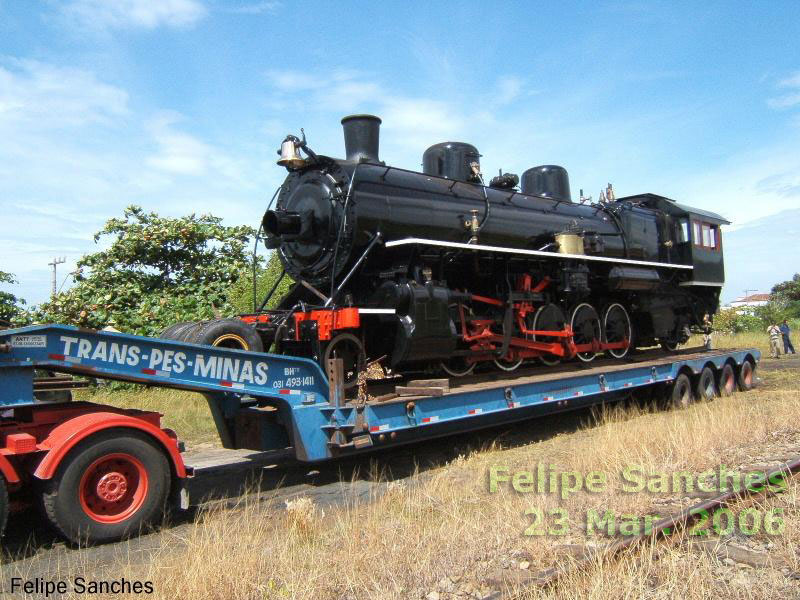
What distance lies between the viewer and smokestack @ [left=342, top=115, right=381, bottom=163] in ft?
25.8

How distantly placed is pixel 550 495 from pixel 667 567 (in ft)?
5.46

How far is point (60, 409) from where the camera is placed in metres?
4.88

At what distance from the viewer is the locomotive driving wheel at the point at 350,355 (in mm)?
6711

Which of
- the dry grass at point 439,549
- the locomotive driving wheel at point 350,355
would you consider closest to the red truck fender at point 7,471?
the dry grass at point 439,549

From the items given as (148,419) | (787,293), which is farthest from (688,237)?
(787,293)

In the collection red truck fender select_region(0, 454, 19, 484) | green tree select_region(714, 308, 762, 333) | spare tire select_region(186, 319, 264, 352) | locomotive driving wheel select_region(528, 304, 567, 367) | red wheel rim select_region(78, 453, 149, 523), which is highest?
green tree select_region(714, 308, 762, 333)

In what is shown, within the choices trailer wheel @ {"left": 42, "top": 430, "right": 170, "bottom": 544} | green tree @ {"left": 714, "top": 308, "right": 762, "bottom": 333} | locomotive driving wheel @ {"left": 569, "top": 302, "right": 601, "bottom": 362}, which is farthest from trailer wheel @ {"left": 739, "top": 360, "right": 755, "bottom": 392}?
green tree @ {"left": 714, "top": 308, "right": 762, "bottom": 333}

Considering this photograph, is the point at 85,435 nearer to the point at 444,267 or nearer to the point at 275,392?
the point at 275,392

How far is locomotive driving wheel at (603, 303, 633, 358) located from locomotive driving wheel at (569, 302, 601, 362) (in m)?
0.26

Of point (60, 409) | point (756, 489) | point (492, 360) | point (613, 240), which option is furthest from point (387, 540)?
point (613, 240)

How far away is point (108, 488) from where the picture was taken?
459 cm

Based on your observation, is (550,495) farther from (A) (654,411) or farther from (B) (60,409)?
(A) (654,411)

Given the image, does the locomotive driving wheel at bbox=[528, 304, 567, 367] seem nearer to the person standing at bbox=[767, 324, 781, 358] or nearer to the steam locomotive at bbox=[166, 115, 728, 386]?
the steam locomotive at bbox=[166, 115, 728, 386]

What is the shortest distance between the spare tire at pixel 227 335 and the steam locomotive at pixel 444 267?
0.03 meters
